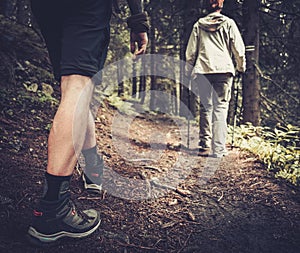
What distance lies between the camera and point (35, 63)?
257 inches

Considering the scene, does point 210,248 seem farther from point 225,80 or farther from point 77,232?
point 225,80

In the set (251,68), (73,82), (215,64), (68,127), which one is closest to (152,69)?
(251,68)

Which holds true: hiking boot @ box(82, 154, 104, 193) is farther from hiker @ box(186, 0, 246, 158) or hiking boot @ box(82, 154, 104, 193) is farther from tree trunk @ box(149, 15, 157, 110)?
tree trunk @ box(149, 15, 157, 110)

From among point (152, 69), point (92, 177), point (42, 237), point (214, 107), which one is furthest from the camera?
point (152, 69)

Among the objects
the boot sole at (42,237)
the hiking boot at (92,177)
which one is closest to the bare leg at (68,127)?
the boot sole at (42,237)

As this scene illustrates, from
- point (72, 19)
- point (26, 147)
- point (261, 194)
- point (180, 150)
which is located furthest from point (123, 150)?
point (72, 19)

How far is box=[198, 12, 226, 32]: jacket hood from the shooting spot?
191 inches

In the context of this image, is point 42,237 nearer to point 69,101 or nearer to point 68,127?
point 68,127

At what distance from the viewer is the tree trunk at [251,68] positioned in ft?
21.4

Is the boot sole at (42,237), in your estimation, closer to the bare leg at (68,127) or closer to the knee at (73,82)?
the bare leg at (68,127)

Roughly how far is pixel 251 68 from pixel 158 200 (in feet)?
15.9

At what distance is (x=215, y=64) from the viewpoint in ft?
15.9

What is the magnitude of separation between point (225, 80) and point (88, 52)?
3.41 metres

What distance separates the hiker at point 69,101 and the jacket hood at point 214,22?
10.4 feet
